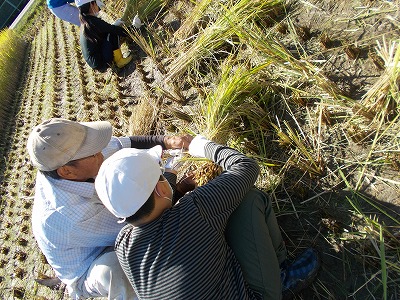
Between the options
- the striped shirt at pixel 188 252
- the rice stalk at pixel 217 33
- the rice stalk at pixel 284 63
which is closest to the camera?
the striped shirt at pixel 188 252

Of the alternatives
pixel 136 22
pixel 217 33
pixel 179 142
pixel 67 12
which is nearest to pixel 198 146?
pixel 179 142

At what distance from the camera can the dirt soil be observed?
6.20 feet

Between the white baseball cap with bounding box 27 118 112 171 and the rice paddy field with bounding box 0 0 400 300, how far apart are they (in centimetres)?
68

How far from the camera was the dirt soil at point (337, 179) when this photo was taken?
6.20 feet

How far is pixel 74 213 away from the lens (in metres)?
1.92

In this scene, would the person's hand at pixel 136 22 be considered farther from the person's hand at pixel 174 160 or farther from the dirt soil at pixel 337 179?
the person's hand at pixel 174 160

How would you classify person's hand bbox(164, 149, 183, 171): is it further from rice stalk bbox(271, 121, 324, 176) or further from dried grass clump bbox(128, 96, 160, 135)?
dried grass clump bbox(128, 96, 160, 135)

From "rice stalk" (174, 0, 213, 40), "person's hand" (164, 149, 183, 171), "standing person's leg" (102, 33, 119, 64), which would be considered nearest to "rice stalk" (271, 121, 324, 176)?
"person's hand" (164, 149, 183, 171)

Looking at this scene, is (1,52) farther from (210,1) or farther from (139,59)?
(210,1)

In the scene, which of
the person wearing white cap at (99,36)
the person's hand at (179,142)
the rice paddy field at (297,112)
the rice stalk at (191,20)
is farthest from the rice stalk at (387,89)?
the person wearing white cap at (99,36)

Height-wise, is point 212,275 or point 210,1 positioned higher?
point 210,1

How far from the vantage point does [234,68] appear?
2.81m

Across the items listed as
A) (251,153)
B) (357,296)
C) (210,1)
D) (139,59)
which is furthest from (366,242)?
Result: (139,59)

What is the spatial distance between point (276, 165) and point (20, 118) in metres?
4.96
